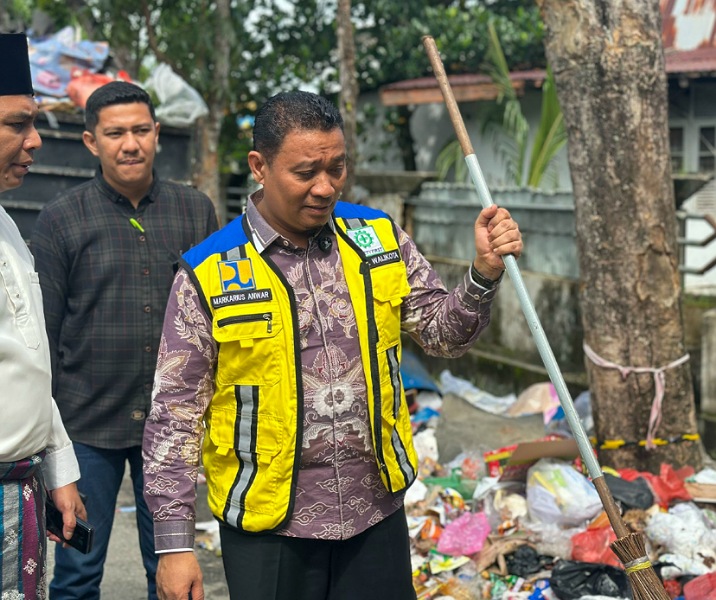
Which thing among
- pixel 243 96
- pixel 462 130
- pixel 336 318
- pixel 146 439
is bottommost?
pixel 146 439

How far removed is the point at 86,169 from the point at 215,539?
9.74 feet

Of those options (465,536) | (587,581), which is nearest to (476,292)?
(587,581)

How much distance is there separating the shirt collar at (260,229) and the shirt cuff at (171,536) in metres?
0.76

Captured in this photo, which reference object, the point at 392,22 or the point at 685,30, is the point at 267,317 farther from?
the point at 392,22

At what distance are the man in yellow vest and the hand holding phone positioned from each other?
0.22 m

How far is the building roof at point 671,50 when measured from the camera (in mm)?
11203

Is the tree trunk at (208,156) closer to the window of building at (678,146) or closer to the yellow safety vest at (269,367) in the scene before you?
the window of building at (678,146)

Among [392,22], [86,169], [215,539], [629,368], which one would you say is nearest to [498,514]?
[629,368]

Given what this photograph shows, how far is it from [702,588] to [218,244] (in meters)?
2.41

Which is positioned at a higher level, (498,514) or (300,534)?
(300,534)

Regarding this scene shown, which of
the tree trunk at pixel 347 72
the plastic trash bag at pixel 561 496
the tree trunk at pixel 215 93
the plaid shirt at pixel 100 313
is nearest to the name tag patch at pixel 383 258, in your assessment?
the plaid shirt at pixel 100 313

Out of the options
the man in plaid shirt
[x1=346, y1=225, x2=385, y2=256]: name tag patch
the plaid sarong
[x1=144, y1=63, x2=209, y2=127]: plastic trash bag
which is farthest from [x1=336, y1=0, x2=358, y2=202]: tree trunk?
the plaid sarong

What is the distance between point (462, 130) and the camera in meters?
2.84

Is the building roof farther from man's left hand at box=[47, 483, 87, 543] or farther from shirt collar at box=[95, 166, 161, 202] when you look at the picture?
man's left hand at box=[47, 483, 87, 543]
